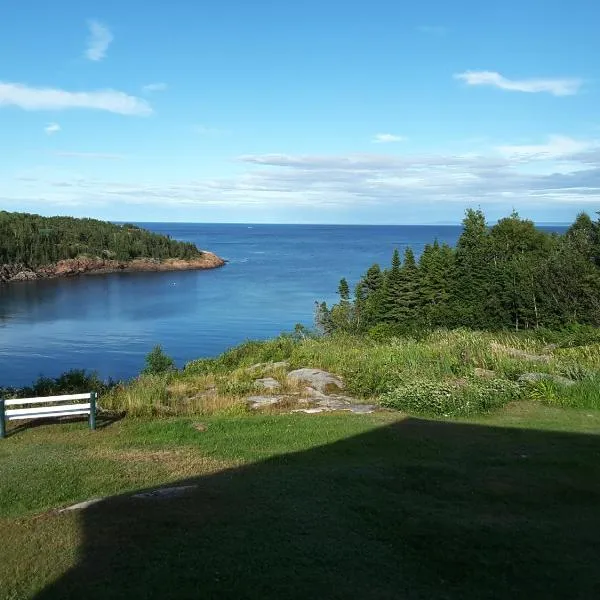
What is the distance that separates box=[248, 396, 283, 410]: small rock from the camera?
13867mm

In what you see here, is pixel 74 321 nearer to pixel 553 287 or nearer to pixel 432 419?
pixel 553 287

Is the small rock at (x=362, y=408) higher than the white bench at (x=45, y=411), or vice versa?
the white bench at (x=45, y=411)

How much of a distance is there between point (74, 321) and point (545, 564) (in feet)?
197

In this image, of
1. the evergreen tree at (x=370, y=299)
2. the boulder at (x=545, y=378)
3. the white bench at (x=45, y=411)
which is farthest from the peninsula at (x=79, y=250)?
the boulder at (x=545, y=378)

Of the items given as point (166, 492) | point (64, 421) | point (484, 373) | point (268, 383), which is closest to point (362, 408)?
point (268, 383)

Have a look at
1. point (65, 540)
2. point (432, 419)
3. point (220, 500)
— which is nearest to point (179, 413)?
point (432, 419)

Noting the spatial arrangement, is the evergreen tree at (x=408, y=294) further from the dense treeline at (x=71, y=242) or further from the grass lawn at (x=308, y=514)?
the dense treeline at (x=71, y=242)

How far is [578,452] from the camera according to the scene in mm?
9719

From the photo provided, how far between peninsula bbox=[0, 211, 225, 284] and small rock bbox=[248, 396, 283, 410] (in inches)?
3331

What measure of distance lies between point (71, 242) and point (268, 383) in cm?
10056

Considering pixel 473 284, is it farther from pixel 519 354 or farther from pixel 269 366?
pixel 269 366

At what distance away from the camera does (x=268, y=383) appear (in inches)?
620

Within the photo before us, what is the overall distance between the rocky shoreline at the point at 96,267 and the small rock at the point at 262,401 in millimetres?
84126

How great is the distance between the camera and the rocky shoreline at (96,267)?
301 ft
